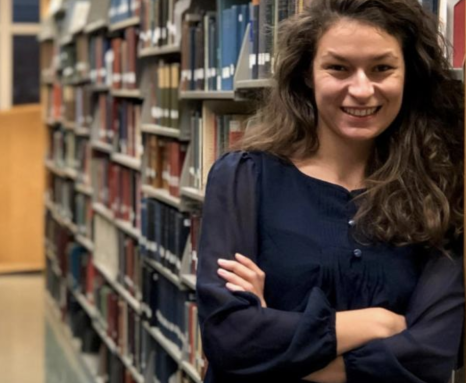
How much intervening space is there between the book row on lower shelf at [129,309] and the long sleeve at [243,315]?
130 cm

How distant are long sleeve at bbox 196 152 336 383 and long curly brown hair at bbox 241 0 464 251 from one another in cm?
12

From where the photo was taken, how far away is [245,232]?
6.70 feet

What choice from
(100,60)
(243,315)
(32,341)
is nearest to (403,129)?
(243,315)

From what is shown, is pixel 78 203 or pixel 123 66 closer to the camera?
pixel 123 66

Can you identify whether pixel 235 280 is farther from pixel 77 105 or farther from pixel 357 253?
pixel 77 105

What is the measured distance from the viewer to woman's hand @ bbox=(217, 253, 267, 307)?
1.99m

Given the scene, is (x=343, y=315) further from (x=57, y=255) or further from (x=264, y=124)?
(x=57, y=255)

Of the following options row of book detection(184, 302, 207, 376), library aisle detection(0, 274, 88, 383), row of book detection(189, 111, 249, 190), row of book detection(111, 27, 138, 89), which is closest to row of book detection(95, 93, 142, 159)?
row of book detection(111, 27, 138, 89)

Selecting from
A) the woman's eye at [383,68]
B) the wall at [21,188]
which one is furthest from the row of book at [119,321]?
the wall at [21,188]

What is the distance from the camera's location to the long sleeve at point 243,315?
1.92m

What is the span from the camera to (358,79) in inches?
79.0

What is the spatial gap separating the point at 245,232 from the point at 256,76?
0.88 meters

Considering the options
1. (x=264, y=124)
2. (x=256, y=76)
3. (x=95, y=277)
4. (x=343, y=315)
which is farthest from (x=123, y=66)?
(x=343, y=315)

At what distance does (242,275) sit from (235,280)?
0.02m
